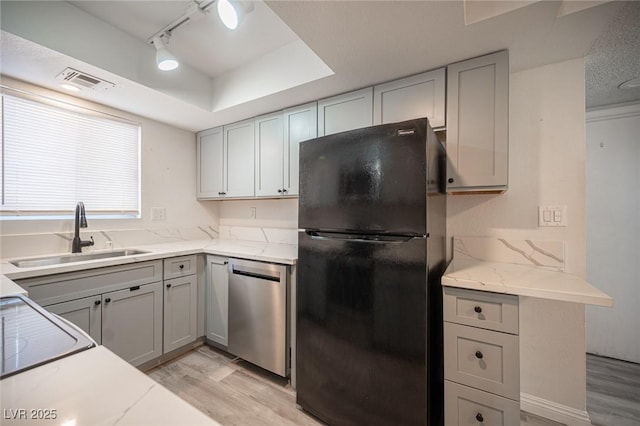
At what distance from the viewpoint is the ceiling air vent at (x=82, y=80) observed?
1781mm

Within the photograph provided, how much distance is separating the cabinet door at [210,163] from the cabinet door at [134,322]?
1157 millimetres

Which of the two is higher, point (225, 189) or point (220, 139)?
point (220, 139)

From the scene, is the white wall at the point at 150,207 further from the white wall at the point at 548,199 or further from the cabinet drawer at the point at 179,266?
the white wall at the point at 548,199

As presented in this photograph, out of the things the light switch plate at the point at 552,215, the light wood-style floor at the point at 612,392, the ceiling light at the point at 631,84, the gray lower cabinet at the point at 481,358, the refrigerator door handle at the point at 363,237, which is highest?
the ceiling light at the point at 631,84

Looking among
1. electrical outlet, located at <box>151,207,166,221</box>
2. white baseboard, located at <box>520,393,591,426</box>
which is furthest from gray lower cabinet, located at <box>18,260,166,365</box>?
white baseboard, located at <box>520,393,591,426</box>

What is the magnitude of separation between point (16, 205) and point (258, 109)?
6.17ft

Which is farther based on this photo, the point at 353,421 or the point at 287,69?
the point at 287,69

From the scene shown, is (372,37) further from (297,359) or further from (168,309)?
(168,309)

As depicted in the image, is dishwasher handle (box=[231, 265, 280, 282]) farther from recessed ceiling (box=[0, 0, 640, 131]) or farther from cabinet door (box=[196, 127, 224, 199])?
recessed ceiling (box=[0, 0, 640, 131])

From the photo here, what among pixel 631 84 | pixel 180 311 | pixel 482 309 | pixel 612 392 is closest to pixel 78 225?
pixel 180 311

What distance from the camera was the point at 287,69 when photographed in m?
1.99

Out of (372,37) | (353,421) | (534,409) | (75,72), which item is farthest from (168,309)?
(534,409)

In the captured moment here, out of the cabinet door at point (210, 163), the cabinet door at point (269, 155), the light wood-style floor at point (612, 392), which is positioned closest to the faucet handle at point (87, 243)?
the cabinet door at point (210, 163)

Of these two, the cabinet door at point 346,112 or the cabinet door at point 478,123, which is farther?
the cabinet door at point 346,112
